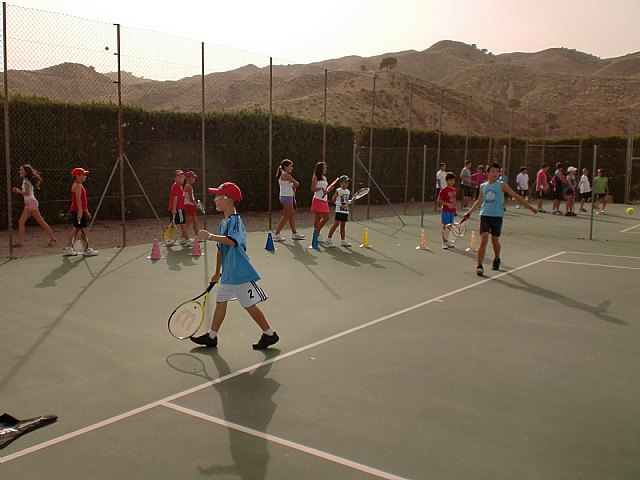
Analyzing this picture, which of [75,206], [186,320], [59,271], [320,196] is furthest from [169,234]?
[186,320]

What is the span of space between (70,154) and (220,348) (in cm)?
1221

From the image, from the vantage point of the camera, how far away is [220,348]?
6281 mm

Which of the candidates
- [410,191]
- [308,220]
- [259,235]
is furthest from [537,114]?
[259,235]

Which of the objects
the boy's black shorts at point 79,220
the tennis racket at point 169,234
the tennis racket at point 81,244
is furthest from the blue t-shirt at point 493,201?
the tennis racket at point 81,244

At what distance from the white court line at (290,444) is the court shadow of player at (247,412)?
0.12ft

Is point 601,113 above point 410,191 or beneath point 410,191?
above

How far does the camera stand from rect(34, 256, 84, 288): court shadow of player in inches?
360

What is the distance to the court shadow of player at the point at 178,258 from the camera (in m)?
10.9

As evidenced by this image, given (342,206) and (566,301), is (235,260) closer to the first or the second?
(566,301)

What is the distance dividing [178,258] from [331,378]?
6.83 m

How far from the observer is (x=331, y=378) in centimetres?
543

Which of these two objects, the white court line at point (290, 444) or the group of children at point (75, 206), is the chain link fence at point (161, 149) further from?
the white court line at point (290, 444)

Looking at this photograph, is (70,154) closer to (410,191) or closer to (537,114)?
(410,191)

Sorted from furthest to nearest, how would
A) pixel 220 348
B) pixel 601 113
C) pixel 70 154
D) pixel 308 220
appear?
pixel 601 113, pixel 308 220, pixel 70 154, pixel 220 348
